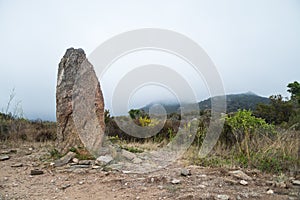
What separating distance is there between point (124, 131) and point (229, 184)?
6682 mm

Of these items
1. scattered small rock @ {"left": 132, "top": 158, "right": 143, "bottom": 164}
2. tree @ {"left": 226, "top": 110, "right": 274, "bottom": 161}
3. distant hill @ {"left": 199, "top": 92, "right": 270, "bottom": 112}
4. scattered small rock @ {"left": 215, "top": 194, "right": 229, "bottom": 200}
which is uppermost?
distant hill @ {"left": 199, "top": 92, "right": 270, "bottom": 112}

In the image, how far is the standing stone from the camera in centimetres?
569

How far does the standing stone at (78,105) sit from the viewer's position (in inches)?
224

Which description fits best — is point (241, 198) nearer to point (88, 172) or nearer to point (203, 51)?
point (88, 172)

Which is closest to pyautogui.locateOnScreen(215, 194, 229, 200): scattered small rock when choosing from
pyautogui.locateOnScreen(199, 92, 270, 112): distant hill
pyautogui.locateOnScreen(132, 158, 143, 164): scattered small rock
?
pyautogui.locateOnScreen(132, 158, 143, 164): scattered small rock

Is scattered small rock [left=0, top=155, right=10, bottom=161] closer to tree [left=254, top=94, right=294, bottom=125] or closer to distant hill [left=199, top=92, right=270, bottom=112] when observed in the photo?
tree [left=254, top=94, right=294, bottom=125]

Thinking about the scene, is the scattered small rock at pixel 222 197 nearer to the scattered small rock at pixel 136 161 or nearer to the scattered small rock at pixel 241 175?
the scattered small rock at pixel 241 175

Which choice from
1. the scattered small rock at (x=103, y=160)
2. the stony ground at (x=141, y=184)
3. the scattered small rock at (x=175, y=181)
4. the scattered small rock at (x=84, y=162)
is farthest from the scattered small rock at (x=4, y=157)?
the scattered small rock at (x=175, y=181)

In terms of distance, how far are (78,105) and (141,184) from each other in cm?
266

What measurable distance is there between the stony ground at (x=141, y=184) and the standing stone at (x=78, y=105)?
0.82m

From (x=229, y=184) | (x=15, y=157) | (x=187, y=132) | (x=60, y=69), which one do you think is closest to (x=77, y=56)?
(x=60, y=69)

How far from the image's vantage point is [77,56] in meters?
6.21

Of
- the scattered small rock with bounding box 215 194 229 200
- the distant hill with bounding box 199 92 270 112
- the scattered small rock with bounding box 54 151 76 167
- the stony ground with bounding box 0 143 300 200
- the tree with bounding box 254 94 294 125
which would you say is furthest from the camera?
the distant hill with bounding box 199 92 270 112

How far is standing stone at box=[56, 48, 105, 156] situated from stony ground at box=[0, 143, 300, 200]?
0.82m
